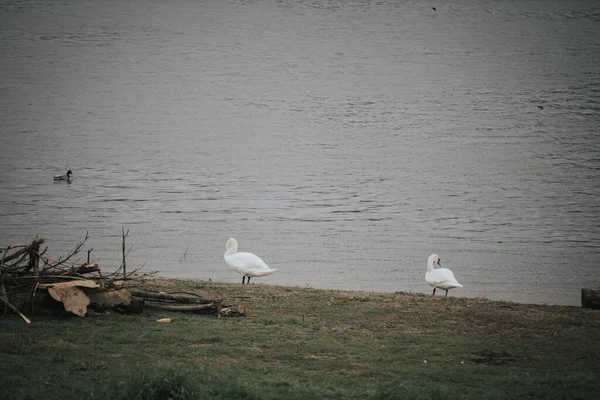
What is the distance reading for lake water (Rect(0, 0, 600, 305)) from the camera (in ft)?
66.8

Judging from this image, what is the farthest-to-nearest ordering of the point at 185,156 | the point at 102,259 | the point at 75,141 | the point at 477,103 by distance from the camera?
the point at 477,103, the point at 75,141, the point at 185,156, the point at 102,259

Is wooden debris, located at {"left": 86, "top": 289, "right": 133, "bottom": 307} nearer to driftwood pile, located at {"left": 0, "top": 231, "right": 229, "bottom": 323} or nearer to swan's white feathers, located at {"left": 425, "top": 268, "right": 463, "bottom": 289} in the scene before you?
driftwood pile, located at {"left": 0, "top": 231, "right": 229, "bottom": 323}

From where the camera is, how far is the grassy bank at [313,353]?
7.27 meters

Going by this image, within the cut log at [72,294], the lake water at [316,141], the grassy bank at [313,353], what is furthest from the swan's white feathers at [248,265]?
the cut log at [72,294]

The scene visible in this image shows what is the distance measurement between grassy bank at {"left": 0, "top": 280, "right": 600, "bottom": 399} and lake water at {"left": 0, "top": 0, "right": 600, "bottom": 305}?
495cm

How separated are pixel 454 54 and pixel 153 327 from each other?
70.5 meters

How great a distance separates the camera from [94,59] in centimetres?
7506

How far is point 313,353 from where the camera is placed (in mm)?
8828

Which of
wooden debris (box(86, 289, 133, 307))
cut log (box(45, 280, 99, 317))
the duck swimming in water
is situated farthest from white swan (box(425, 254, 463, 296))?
the duck swimming in water

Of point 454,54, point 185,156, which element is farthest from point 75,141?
point 454,54

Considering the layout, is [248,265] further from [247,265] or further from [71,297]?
[71,297]

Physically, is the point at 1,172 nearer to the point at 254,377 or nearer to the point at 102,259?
the point at 102,259

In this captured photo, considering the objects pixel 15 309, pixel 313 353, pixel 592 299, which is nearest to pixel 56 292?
pixel 15 309

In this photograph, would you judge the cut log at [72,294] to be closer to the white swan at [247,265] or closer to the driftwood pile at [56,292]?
the driftwood pile at [56,292]
